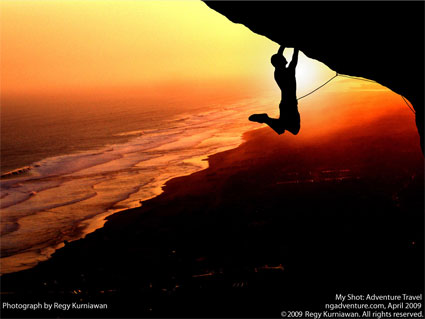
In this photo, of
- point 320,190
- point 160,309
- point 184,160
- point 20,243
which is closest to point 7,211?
point 20,243

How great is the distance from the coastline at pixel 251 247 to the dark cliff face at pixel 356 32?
508cm

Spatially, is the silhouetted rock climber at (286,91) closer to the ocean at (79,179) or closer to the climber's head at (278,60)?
the climber's head at (278,60)

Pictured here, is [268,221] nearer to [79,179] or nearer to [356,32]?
[356,32]

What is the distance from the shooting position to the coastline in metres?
9.02

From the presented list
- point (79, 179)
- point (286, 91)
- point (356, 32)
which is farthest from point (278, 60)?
point (79, 179)

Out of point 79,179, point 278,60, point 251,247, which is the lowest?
point 251,247

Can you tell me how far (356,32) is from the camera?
5043 mm

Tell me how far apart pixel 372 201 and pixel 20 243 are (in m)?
12.9

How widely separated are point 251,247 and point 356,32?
296 inches

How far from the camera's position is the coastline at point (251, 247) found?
355 inches

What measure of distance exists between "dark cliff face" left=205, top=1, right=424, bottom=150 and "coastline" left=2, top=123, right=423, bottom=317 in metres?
5.08

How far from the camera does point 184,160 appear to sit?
26062mm

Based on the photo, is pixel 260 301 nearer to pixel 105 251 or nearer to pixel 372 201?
pixel 105 251

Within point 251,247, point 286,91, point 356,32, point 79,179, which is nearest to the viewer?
point 356,32
